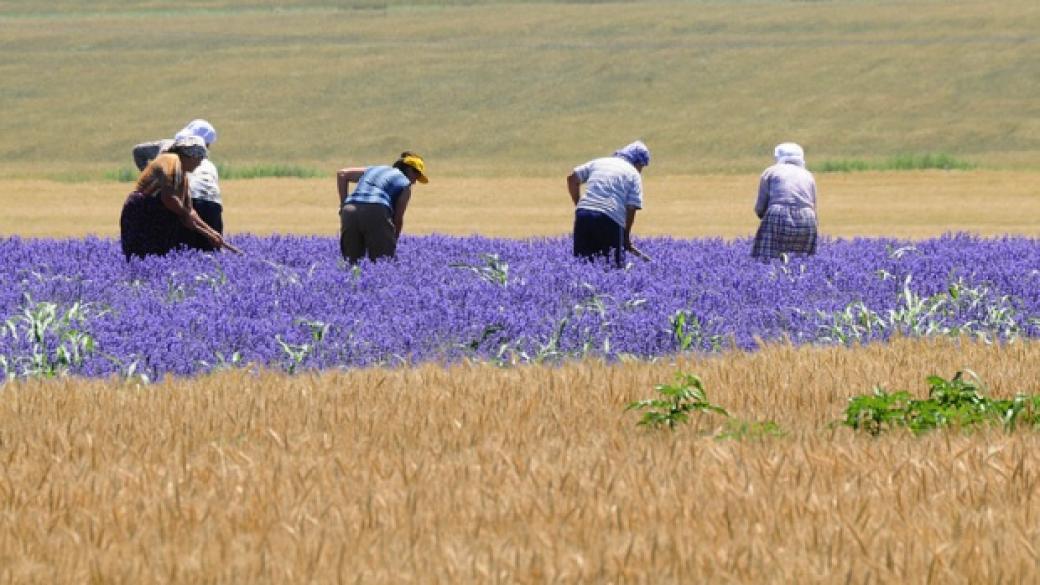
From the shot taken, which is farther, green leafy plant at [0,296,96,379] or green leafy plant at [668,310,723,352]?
green leafy plant at [668,310,723,352]

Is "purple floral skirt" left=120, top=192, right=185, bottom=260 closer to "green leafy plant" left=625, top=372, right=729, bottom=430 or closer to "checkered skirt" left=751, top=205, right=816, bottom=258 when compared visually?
"checkered skirt" left=751, top=205, right=816, bottom=258

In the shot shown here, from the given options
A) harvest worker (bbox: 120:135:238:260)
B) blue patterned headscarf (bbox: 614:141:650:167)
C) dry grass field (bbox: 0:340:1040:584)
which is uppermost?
blue patterned headscarf (bbox: 614:141:650:167)

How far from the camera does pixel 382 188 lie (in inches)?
558

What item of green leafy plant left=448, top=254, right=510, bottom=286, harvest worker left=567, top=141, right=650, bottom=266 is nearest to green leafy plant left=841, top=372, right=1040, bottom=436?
green leafy plant left=448, top=254, right=510, bottom=286

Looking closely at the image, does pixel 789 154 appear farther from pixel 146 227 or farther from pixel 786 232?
pixel 146 227

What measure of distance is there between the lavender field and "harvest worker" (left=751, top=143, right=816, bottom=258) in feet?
0.66

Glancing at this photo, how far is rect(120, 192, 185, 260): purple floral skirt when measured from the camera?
14.0m

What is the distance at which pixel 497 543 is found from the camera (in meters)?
5.11

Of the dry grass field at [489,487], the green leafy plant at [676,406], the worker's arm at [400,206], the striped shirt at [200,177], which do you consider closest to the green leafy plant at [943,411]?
the dry grass field at [489,487]

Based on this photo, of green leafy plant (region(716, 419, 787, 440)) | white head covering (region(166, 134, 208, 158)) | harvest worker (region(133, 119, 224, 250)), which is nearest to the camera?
green leafy plant (region(716, 419, 787, 440))

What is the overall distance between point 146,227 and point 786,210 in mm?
4315

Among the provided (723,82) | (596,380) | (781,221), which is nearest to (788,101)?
(723,82)

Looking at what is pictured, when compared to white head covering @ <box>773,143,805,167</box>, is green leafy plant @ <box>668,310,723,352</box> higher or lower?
lower

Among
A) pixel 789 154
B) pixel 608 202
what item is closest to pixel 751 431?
pixel 608 202
